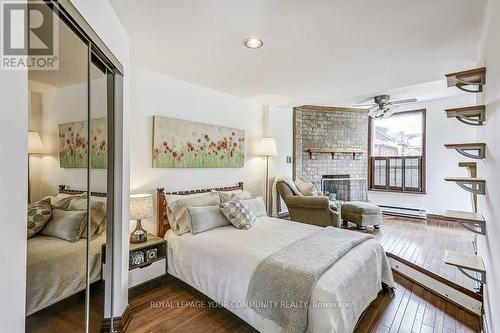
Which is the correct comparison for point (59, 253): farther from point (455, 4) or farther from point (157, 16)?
point (455, 4)

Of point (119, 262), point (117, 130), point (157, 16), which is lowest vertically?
point (119, 262)

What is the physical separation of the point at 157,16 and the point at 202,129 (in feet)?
5.58

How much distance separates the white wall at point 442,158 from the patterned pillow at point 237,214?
13.9ft

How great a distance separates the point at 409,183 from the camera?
529 centimetres

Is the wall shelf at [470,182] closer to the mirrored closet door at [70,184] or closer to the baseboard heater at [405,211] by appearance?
the mirrored closet door at [70,184]

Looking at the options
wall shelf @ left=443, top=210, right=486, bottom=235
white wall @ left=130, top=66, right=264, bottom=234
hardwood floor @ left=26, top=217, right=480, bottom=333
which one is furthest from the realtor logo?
wall shelf @ left=443, top=210, right=486, bottom=235

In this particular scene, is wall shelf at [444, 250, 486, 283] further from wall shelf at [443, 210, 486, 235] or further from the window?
the window

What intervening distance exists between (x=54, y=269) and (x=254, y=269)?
4.07 feet

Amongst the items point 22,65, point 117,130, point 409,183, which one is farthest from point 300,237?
point 409,183

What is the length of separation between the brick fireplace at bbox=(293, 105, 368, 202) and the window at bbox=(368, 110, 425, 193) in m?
0.27

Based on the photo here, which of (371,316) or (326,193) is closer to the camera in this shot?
(371,316)

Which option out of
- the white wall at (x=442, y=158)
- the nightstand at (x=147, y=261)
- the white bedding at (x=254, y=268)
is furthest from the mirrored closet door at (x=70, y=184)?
the white wall at (x=442, y=158)

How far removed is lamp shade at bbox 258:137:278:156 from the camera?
4.07 metres

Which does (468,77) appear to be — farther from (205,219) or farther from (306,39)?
(205,219)
